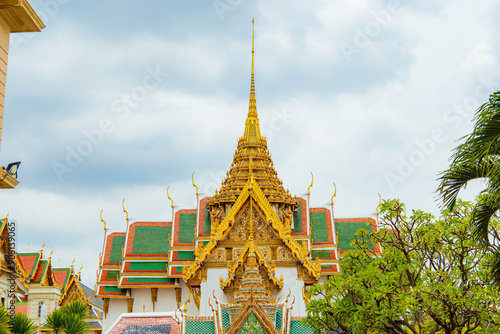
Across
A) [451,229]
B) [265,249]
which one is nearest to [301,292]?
[265,249]

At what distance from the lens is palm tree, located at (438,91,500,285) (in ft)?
23.6

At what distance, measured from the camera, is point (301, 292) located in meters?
23.9

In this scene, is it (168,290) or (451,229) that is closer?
(451,229)

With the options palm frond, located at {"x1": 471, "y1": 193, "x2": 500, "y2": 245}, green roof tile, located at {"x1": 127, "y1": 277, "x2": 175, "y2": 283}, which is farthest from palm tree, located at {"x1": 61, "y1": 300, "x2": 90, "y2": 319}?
palm frond, located at {"x1": 471, "y1": 193, "x2": 500, "y2": 245}

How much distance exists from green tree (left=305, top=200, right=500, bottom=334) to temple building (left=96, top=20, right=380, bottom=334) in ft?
15.6

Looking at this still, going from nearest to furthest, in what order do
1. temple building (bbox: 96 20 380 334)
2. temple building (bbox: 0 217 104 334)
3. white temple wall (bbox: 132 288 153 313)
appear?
temple building (bbox: 96 20 380 334) → white temple wall (bbox: 132 288 153 313) → temple building (bbox: 0 217 104 334)

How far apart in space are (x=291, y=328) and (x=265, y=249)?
730cm

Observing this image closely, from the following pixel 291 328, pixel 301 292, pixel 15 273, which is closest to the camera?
pixel 291 328

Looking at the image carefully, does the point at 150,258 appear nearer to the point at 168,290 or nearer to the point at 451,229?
the point at 168,290

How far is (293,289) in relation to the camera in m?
23.9

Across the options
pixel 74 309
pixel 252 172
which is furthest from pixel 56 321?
pixel 252 172

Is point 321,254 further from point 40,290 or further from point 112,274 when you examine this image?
point 40,290

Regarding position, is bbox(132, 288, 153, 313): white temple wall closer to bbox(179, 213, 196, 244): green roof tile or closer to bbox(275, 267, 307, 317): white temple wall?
bbox(179, 213, 196, 244): green roof tile

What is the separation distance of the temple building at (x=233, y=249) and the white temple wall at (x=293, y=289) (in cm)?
4
